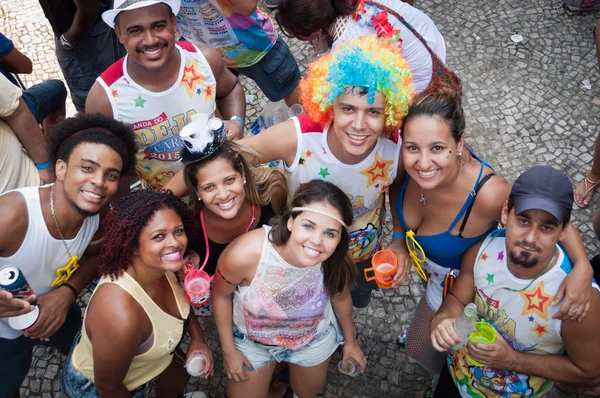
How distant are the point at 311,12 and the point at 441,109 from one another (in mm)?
1199

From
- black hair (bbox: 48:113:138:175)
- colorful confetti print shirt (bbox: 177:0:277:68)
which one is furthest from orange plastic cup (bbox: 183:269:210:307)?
colorful confetti print shirt (bbox: 177:0:277:68)

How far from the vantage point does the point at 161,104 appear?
358 centimetres

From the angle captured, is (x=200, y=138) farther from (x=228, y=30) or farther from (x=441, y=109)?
(x=228, y=30)

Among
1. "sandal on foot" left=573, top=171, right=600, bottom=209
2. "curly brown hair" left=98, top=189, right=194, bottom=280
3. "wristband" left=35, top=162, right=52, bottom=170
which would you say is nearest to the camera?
"curly brown hair" left=98, top=189, right=194, bottom=280

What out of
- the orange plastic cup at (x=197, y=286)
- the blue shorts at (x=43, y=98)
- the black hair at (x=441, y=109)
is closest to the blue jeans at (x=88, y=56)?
the blue shorts at (x=43, y=98)

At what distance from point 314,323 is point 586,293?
1.61 meters

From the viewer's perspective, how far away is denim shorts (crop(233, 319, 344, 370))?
339 cm

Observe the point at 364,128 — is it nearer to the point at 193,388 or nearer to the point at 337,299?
the point at 337,299

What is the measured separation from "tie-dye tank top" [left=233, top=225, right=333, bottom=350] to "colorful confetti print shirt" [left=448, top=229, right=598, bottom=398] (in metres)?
0.96

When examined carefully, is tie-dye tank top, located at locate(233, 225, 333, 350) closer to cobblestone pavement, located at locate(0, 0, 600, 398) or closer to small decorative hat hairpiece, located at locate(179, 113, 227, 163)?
small decorative hat hairpiece, located at locate(179, 113, 227, 163)

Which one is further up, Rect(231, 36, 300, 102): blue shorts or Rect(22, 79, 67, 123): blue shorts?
Rect(22, 79, 67, 123): blue shorts

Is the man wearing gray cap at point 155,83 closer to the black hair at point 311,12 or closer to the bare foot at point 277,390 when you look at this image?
the black hair at point 311,12

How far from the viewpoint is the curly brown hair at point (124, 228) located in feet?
9.29

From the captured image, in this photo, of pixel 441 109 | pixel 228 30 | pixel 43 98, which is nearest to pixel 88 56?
pixel 43 98
